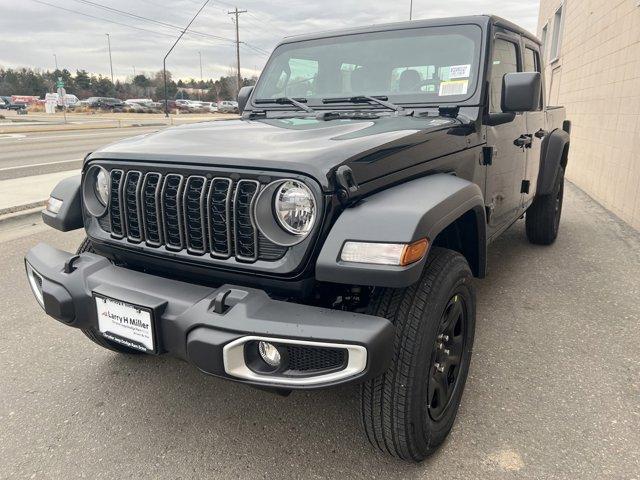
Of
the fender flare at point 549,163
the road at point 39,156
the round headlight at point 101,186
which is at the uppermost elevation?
the round headlight at point 101,186

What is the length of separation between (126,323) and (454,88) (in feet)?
7.16

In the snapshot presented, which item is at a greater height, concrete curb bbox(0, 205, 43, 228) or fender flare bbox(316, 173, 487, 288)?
fender flare bbox(316, 173, 487, 288)

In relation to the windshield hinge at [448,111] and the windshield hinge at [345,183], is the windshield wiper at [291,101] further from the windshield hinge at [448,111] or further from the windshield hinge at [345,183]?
the windshield hinge at [345,183]

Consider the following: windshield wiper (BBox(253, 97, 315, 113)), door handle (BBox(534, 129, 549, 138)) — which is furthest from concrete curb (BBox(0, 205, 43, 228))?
door handle (BBox(534, 129, 549, 138))

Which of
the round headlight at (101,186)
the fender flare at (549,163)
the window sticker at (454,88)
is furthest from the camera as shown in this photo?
the fender flare at (549,163)

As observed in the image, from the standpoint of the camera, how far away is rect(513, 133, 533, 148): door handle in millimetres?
3724

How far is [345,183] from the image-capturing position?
1891 mm

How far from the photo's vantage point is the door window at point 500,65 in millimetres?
3186

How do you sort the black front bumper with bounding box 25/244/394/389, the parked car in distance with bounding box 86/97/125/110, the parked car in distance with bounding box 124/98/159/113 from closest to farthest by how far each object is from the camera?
the black front bumper with bounding box 25/244/394/389 < the parked car in distance with bounding box 124/98/159/113 < the parked car in distance with bounding box 86/97/125/110

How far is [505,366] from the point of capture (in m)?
2.97

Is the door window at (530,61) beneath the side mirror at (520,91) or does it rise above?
above

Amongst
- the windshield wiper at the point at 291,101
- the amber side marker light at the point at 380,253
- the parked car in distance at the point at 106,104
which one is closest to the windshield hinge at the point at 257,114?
the windshield wiper at the point at 291,101

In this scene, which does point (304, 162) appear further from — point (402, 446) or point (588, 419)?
point (588, 419)

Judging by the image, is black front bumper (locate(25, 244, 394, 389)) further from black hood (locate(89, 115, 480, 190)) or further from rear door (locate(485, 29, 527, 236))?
rear door (locate(485, 29, 527, 236))
